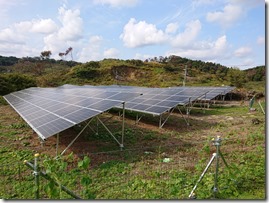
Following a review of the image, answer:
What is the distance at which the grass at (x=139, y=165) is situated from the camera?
588 cm

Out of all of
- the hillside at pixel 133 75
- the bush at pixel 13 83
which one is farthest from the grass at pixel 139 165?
the hillside at pixel 133 75

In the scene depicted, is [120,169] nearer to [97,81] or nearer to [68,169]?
[68,169]

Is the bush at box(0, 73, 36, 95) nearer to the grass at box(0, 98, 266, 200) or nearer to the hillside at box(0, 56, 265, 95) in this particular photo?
the hillside at box(0, 56, 265, 95)

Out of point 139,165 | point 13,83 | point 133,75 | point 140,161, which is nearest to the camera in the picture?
point 139,165

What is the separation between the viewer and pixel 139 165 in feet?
26.4

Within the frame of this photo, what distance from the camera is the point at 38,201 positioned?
472 cm

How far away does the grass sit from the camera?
5.88m

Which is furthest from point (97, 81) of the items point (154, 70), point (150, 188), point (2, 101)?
point (150, 188)

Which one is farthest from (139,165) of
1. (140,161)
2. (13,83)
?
(13,83)

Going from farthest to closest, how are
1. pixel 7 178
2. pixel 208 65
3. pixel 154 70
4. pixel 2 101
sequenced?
pixel 208 65 < pixel 154 70 < pixel 2 101 < pixel 7 178

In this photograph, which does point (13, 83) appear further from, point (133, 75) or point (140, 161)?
point (140, 161)

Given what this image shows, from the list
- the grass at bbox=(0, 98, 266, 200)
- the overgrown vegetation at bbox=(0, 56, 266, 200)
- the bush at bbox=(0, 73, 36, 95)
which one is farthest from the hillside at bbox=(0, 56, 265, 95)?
the grass at bbox=(0, 98, 266, 200)

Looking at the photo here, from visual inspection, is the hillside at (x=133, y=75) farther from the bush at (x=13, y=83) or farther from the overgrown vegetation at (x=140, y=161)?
the overgrown vegetation at (x=140, y=161)

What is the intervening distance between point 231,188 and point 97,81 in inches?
1862
